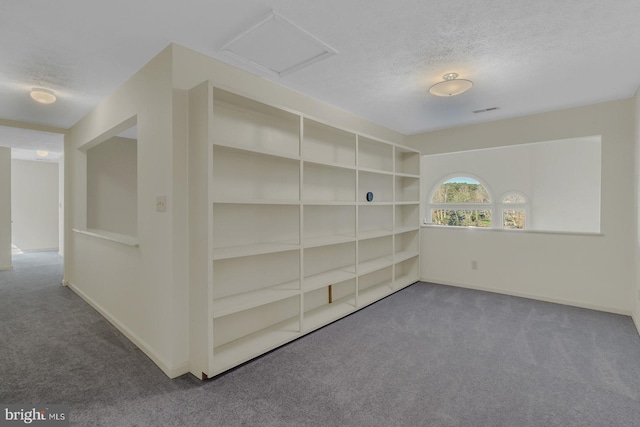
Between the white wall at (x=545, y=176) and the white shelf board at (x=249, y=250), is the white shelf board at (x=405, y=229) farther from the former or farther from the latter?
the white shelf board at (x=249, y=250)

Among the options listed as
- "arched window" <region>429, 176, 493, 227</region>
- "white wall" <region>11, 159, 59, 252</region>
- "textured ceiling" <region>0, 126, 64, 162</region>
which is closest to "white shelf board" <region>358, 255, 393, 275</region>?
"arched window" <region>429, 176, 493, 227</region>

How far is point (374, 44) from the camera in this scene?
86.7 inches

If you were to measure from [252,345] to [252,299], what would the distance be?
41 centimetres

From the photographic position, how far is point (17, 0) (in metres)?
1.72

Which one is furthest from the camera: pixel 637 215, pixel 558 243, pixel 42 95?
pixel 558 243

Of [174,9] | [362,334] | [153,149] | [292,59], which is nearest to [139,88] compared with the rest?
[153,149]

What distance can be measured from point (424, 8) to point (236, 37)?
127 centimetres

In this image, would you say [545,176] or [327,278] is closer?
[327,278]

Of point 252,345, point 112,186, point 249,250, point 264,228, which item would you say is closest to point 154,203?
point 249,250

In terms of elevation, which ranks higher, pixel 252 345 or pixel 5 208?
pixel 5 208

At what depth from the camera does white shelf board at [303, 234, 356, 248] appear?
9.60 feet

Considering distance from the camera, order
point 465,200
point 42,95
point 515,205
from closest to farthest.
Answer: point 42,95 < point 515,205 < point 465,200

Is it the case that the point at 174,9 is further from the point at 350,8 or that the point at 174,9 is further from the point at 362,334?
the point at 362,334

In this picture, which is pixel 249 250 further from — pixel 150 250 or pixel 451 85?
pixel 451 85
